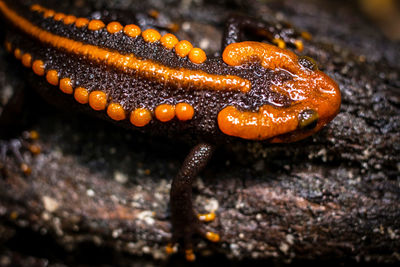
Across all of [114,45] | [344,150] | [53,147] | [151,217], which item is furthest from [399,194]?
[53,147]

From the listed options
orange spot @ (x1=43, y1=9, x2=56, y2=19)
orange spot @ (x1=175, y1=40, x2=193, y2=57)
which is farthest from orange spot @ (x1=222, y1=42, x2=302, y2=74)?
orange spot @ (x1=43, y1=9, x2=56, y2=19)

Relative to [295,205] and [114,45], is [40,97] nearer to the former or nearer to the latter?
[114,45]

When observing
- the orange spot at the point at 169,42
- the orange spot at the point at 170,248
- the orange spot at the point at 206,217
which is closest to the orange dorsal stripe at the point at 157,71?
the orange spot at the point at 169,42

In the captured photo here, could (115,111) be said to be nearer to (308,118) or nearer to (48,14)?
(48,14)

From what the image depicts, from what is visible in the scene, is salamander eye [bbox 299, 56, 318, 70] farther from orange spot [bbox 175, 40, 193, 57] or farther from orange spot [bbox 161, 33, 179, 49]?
orange spot [bbox 161, 33, 179, 49]

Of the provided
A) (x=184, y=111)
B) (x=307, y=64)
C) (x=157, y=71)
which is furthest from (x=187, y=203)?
(x=307, y=64)
